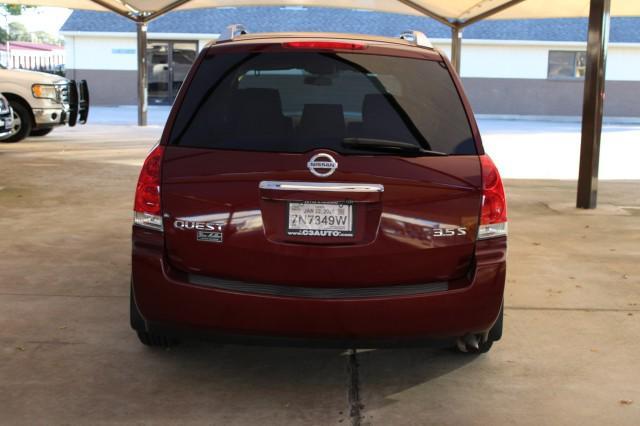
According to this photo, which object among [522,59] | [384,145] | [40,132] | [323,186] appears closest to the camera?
[323,186]

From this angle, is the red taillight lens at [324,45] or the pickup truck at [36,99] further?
the pickup truck at [36,99]

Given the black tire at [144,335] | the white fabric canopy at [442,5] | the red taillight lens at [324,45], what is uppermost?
the white fabric canopy at [442,5]

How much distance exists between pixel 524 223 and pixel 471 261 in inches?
217

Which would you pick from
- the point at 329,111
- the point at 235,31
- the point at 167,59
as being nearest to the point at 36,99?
the point at 235,31

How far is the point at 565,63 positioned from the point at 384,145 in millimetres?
31173

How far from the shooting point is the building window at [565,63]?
3319 cm

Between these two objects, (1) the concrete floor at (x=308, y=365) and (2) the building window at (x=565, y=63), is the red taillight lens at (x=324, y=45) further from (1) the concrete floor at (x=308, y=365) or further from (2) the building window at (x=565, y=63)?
(2) the building window at (x=565, y=63)

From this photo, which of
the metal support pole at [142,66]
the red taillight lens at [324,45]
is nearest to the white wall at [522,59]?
the metal support pole at [142,66]

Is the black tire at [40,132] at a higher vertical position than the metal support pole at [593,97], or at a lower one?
lower

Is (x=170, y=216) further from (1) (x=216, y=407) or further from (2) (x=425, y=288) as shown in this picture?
(2) (x=425, y=288)

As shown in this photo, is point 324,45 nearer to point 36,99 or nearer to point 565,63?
point 36,99

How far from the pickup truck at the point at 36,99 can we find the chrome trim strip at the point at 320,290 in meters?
13.8

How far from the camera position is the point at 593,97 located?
10188 mm

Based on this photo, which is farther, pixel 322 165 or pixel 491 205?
pixel 491 205
